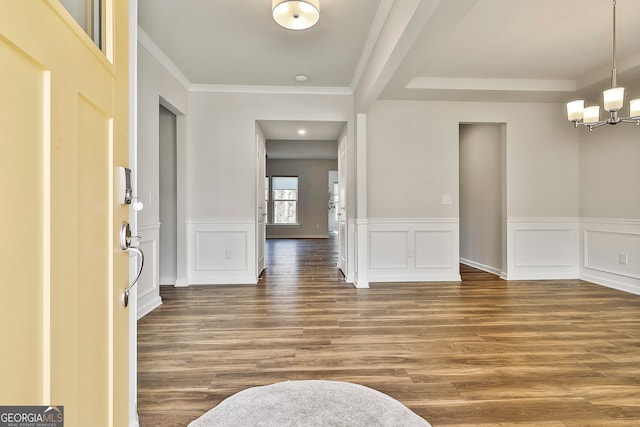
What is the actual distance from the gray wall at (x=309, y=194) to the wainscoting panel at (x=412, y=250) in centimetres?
600

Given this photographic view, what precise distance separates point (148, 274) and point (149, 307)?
0.32 m

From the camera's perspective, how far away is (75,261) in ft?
2.29

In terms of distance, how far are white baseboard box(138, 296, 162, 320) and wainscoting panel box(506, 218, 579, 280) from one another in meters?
4.44

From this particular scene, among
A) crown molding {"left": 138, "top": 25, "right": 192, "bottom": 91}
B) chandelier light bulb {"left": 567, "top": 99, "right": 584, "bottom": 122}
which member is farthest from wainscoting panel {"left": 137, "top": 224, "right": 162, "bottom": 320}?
chandelier light bulb {"left": 567, "top": 99, "right": 584, "bottom": 122}

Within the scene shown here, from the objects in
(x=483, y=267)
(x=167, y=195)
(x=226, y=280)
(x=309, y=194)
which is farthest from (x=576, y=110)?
(x=309, y=194)

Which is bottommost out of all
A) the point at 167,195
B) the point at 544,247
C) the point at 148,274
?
the point at 148,274

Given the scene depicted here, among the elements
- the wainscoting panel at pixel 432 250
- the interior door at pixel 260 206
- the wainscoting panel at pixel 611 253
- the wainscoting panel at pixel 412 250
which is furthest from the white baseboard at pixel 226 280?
the wainscoting panel at pixel 611 253

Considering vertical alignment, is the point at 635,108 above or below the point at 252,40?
below

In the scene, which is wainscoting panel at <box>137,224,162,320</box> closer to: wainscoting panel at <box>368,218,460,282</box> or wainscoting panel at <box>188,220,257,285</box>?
wainscoting panel at <box>188,220,257,285</box>

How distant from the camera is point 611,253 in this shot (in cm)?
393

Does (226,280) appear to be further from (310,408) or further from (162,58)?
(310,408)

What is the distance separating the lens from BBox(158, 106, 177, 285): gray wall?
4.04m

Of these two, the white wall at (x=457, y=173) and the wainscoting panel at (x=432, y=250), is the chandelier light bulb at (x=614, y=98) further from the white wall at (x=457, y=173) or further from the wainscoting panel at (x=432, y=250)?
the wainscoting panel at (x=432, y=250)

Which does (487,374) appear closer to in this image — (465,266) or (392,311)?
(392,311)
